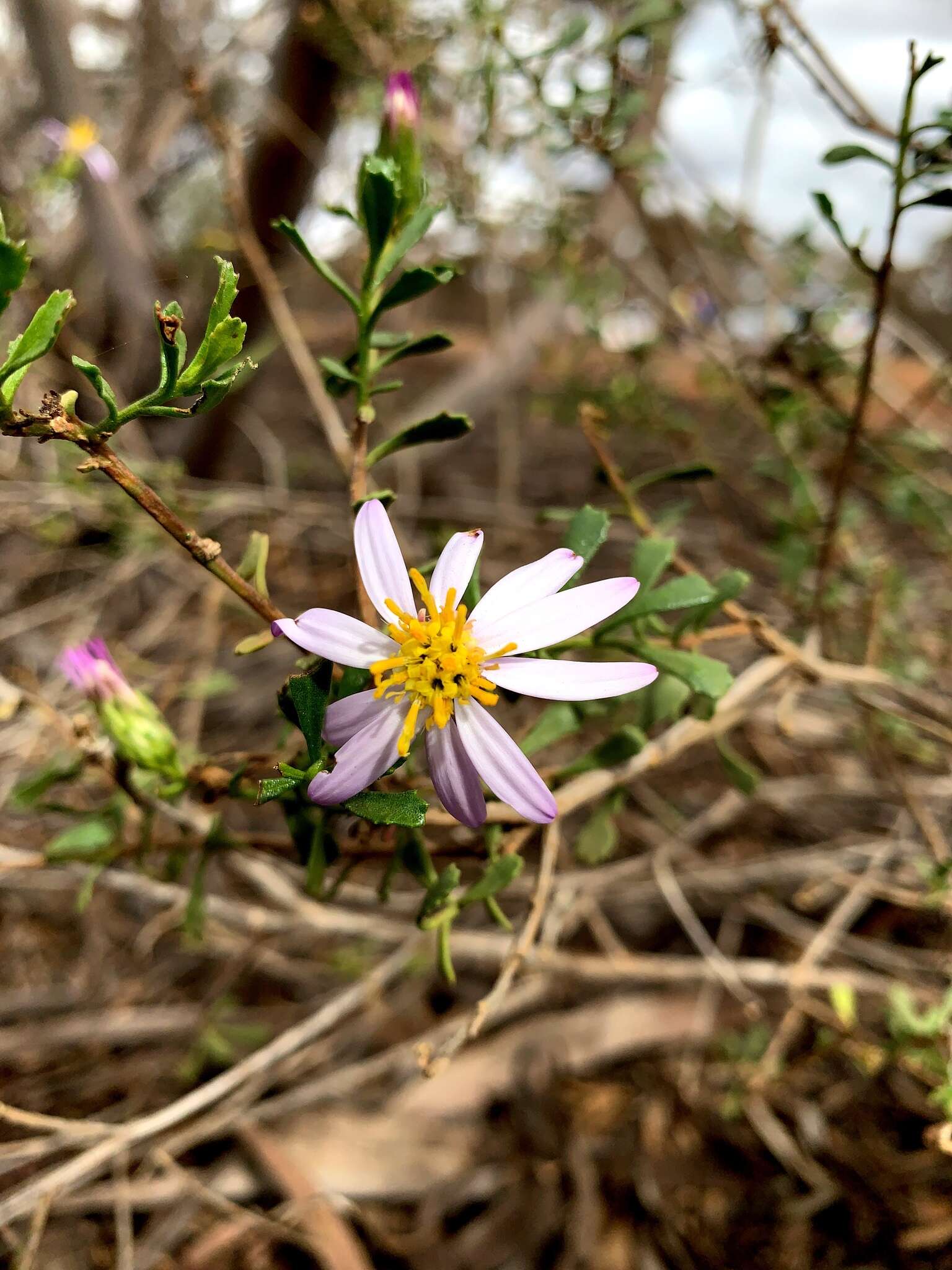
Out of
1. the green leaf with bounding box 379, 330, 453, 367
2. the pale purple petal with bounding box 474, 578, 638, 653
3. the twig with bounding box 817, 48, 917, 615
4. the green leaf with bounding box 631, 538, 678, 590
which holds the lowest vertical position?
the pale purple petal with bounding box 474, 578, 638, 653

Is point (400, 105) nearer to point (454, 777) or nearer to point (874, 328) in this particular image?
point (874, 328)

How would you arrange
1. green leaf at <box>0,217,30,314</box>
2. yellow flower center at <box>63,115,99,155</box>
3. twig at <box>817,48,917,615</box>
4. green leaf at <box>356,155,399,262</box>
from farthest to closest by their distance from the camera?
yellow flower center at <box>63,115,99,155</box>, twig at <box>817,48,917,615</box>, green leaf at <box>356,155,399,262</box>, green leaf at <box>0,217,30,314</box>

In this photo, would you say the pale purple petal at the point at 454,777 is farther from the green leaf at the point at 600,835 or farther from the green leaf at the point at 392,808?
the green leaf at the point at 600,835

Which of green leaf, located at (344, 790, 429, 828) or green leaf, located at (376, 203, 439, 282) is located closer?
green leaf, located at (344, 790, 429, 828)

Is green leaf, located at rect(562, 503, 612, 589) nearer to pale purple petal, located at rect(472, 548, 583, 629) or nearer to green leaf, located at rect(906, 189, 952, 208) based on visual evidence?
pale purple petal, located at rect(472, 548, 583, 629)

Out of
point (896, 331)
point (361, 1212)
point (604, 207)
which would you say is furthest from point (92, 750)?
Result: point (604, 207)

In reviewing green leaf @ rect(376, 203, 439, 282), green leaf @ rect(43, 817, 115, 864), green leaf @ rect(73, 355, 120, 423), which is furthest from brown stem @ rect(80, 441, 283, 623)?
green leaf @ rect(43, 817, 115, 864)

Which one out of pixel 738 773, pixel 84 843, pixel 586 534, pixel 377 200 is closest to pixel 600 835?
pixel 738 773

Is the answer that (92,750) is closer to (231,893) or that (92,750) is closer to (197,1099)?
(197,1099)

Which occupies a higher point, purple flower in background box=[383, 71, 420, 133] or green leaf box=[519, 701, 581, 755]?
Answer: purple flower in background box=[383, 71, 420, 133]
